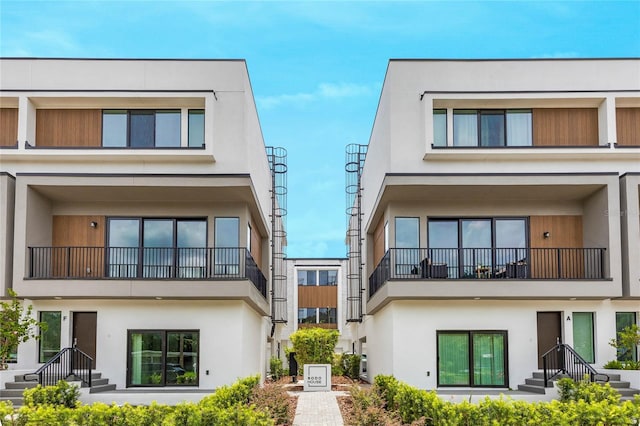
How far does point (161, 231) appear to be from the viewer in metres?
22.9

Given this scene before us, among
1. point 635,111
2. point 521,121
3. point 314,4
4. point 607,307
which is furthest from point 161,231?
point 635,111

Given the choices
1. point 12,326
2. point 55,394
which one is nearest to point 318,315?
point 12,326

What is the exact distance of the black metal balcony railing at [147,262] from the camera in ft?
72.9

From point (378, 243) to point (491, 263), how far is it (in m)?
→ 6.73

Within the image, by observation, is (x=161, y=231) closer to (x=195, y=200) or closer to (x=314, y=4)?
(x=195, y=200)

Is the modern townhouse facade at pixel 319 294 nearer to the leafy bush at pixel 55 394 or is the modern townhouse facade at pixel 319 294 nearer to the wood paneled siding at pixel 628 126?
the wood paneled siding at pixel 628 126

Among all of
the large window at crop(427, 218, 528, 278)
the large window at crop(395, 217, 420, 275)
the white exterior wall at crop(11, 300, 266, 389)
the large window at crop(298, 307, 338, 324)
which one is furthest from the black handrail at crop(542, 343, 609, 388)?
the large window at crop(298, 307, 338, 324)

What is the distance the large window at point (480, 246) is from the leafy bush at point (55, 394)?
11.0 m

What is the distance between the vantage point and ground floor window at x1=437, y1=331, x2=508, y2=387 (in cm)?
2133

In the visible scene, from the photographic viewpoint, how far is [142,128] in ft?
73.2

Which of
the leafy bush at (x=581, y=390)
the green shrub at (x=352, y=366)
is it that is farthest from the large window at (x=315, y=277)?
the leafy bush at (x=581, y=390)

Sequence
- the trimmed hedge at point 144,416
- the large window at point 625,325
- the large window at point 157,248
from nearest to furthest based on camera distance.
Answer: the trimmed hedge at point 144,416
the large window at point 625,325
the large window at point 157,248

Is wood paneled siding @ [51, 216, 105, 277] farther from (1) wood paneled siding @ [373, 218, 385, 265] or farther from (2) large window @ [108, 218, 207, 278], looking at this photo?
(1) wood paneled siding @ [373, 218, 385, 265]

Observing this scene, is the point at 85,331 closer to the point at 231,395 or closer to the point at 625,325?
the point at 231,395
